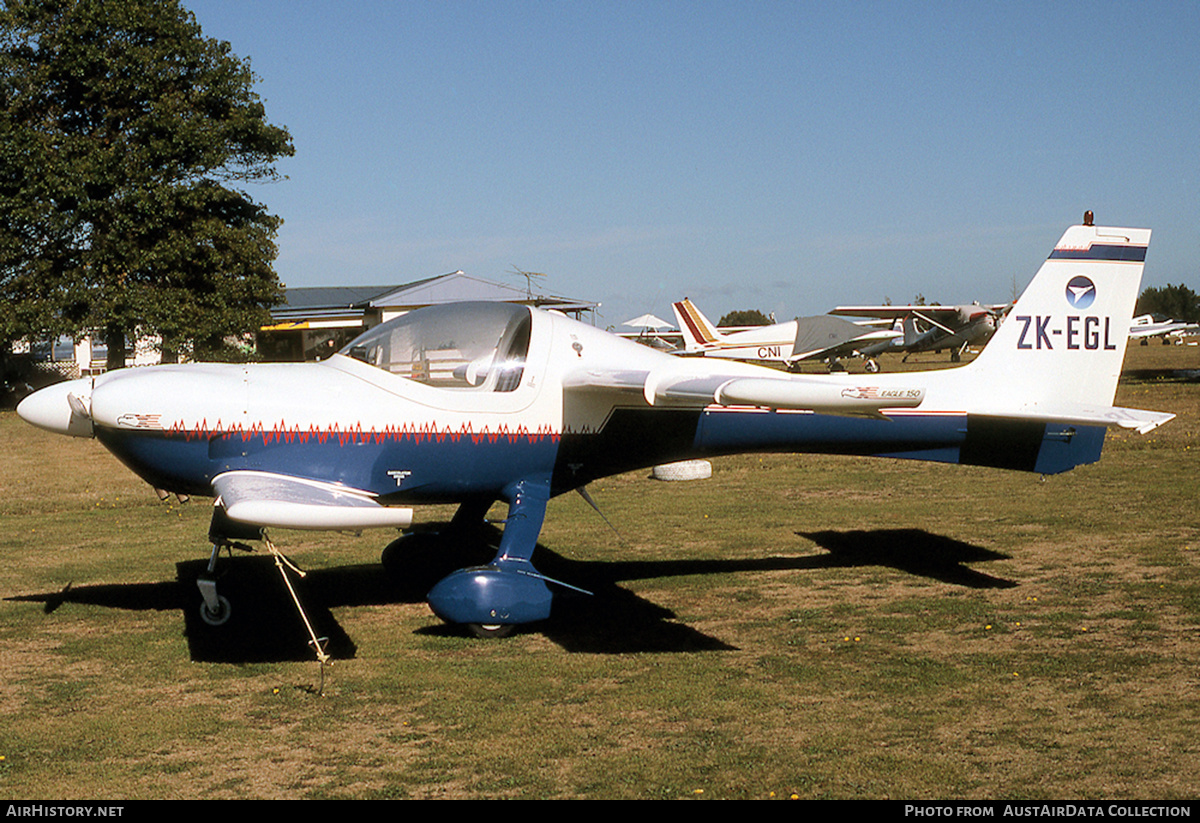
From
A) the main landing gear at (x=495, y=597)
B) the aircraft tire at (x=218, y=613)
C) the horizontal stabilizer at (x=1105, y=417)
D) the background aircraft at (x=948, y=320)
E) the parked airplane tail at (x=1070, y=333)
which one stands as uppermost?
the background aircraft at (x=948, y=320)

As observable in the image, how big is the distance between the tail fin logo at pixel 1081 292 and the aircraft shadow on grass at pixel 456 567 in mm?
2536

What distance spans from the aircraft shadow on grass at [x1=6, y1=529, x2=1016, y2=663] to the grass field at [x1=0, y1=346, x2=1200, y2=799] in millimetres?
42

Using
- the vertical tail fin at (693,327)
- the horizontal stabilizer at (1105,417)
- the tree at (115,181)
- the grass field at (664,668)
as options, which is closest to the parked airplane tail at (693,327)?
the vertical tail fin at (693,327)

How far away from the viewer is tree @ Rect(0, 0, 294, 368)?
108ft

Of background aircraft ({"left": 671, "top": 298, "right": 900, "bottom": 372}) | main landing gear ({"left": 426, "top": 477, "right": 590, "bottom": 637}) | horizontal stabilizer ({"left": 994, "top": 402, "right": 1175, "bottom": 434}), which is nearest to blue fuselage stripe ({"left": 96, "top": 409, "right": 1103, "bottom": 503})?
horizontal stabilizer ({"left": 994, "top": 402, "right": 1175, "bottom": 434})

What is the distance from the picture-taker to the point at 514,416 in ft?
27.0

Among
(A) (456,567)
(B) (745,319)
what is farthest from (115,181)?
(B) (745,319)

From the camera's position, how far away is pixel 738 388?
6387 millimetres

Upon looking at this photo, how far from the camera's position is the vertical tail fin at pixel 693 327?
53469 millimetres

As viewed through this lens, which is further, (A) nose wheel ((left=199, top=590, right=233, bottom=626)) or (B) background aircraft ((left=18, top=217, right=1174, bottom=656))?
(A) nose wheel ((left=199, top=590, right=233, bottom=626))

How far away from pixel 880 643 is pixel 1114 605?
2.18m

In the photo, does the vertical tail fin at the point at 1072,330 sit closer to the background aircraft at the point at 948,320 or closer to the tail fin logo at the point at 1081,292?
the tail fin logo at the point at 1081,292

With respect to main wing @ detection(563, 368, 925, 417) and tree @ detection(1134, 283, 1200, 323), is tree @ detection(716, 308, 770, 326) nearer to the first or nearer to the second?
tree @ detection(1134, 283, 1200, 323)
